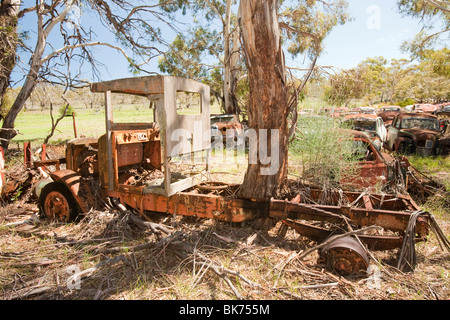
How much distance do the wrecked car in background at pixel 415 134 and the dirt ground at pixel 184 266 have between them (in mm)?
7498

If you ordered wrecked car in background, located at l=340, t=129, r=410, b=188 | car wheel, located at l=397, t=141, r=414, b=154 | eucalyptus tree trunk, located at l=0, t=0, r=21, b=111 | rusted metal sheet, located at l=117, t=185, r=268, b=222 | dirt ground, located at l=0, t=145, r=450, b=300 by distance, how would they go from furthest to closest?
1. car wheel, located at l=397, t=141, r=414, b=154
2. eucalyptus tree trunk, located at l=0, t=0, r=21, b=111
3. wrecked car in background, located at l=340, t=129, r=410, b=188
4. rusted metal sheet, located at l=117, t=185, r=268, b=222
5. dirt ground, located at l=0, t=145, r=450, b=300

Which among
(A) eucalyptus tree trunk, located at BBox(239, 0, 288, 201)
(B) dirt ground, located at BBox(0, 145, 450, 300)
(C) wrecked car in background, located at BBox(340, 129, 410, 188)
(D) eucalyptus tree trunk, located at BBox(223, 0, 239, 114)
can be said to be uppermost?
(D) eucalyptus tree trunk, located at BBox(223, 0, 239, 114)

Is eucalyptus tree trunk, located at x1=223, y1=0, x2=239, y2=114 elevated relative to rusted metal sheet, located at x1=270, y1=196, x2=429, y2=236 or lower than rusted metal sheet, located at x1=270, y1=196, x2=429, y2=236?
elevated

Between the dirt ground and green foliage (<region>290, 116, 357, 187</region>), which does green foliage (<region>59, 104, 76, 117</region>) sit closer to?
the dirt ground

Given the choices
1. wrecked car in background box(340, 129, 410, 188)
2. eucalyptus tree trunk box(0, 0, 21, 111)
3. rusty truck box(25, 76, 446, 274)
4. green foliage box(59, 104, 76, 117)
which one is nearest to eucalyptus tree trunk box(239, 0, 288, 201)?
rusty truck box(25, 76, 446, 274)

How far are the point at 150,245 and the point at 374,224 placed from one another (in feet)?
9.70

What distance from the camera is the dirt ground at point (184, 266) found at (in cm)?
280

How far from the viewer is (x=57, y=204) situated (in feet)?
15.4

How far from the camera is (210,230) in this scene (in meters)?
→ 4.11

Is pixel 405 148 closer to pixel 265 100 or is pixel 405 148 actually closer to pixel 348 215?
pixel 348 215

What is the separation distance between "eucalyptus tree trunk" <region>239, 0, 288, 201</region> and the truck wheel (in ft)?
9.74

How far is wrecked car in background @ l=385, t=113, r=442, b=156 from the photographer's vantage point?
10.4 m

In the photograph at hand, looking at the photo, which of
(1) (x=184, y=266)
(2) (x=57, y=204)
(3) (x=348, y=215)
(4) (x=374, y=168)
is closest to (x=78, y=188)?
(2) (x=57, y=204)
